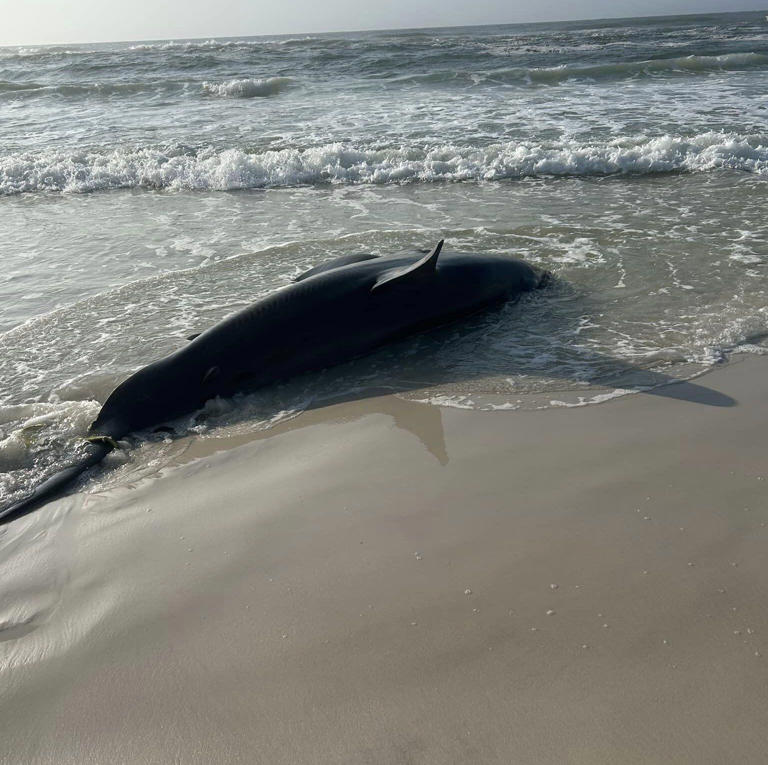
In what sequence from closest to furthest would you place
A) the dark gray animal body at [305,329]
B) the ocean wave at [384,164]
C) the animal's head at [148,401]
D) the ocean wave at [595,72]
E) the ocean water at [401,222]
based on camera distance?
the animal's head at [148,401], the dark gray animal body at [305,329], the ocean water at [401,222], the ocean wave at [384,164], the ocean wave at [595,72]

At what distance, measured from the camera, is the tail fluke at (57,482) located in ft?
13.7

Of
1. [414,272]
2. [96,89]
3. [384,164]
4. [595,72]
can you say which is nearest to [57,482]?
[414,272]

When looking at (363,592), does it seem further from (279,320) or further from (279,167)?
(279,167)

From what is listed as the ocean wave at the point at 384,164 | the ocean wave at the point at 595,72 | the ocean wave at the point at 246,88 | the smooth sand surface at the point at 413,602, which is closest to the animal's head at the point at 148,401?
the smooth sand surface at the point at 413,602

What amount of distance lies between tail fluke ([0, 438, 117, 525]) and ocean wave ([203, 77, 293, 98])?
856 inches

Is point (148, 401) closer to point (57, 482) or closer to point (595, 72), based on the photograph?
point (57, 482)

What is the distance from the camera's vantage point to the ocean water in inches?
221

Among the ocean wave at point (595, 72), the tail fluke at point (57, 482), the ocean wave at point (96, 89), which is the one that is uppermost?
the tail fluke at point (57, 482)

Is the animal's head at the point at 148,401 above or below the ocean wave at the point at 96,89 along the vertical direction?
above

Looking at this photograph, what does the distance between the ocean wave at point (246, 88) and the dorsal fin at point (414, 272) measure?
20441 mm

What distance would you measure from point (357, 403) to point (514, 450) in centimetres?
130

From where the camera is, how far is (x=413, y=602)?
127 inches

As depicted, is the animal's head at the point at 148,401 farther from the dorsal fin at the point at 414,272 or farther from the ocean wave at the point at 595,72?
the ocean wave at the point at 595,72

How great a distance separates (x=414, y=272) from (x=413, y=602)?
3193 millimetres
